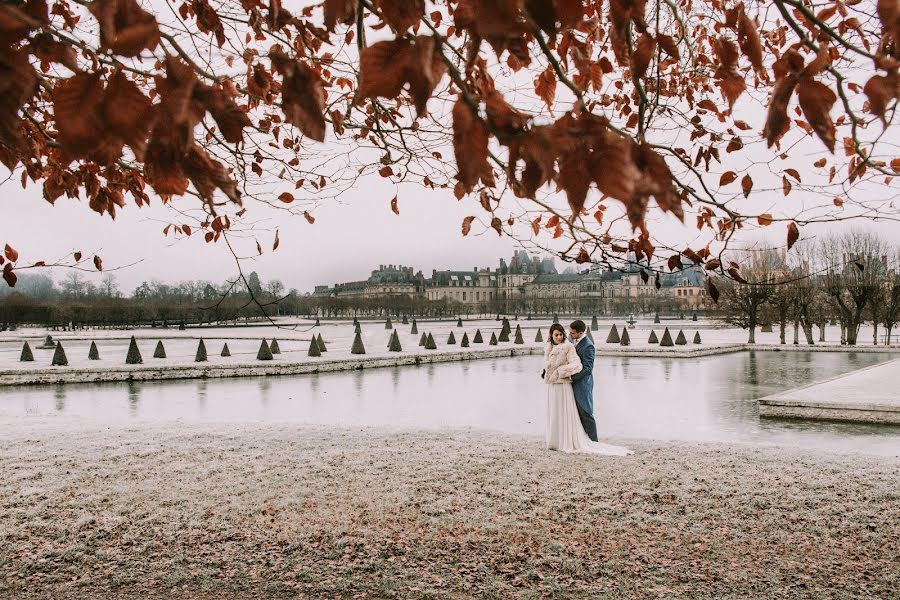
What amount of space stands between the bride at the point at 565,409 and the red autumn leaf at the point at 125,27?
26.1ft

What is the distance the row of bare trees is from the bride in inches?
1082

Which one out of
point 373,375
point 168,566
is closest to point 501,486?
point 168,566

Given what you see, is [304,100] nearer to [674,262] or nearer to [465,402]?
[674,262]

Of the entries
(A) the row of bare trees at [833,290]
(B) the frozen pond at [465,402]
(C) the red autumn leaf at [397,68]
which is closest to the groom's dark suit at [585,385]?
(B) the frozen pond at [465,402]

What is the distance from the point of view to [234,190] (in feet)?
5.53

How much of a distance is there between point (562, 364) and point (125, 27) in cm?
813

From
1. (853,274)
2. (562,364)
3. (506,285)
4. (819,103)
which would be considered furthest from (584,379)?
(506,285)

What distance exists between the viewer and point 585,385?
9086 millimetres

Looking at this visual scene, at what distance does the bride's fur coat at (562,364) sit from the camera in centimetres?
889

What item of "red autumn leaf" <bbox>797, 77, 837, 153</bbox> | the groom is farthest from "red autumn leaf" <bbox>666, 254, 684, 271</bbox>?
the groom

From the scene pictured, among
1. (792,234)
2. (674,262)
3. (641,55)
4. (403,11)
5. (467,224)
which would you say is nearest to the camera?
(403,11)

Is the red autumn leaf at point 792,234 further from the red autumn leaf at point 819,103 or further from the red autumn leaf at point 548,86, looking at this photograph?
the red autumn leaf at point 819,103

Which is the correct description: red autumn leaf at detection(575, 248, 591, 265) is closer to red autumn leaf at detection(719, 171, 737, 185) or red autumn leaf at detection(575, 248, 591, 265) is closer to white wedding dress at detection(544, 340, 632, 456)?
red autumn leaf at detection(719, 171, 737, 185)

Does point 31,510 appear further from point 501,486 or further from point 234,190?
point 234,190
